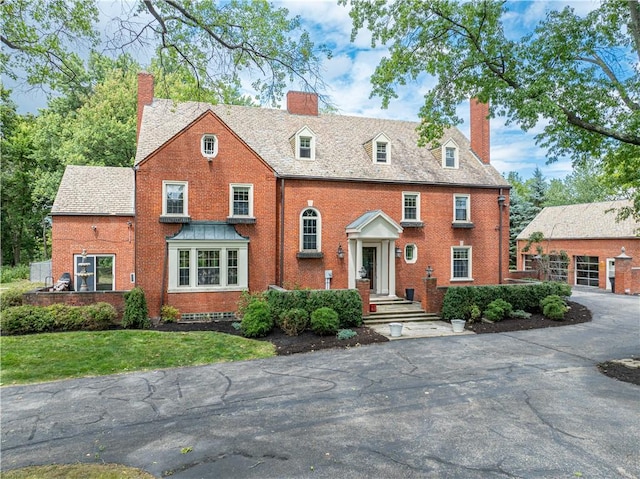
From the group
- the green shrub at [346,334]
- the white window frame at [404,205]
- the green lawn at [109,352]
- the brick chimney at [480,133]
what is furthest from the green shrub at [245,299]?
the brick chimney at [480,133]

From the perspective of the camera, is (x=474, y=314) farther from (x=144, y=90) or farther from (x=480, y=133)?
(x=144, y=90)

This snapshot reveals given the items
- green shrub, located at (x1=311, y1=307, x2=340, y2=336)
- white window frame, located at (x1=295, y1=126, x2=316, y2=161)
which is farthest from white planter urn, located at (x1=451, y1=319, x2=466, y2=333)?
white window frame, located at (x1=295, y1=126, x2=316, y2=161)

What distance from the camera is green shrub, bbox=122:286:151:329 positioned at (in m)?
13.5

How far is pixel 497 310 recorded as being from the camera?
14.6 metres

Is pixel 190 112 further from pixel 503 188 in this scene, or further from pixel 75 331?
pixel 503 188

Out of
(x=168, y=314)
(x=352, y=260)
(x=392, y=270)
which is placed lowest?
(x=168, y=314)

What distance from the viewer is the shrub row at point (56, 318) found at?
1239 centimetres

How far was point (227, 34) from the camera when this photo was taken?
24.8ft

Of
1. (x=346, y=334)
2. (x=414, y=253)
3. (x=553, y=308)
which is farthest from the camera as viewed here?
(x=414, y=253)

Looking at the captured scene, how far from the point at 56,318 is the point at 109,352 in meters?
3.78

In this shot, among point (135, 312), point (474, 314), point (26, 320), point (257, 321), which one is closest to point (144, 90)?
point (135, 312)

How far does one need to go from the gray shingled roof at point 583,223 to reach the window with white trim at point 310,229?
20.0 meters

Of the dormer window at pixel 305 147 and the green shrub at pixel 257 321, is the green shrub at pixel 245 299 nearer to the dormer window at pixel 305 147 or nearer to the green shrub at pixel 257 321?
the green shrub at pixel 257 321

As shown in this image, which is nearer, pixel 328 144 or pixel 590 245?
pixel 328 144
